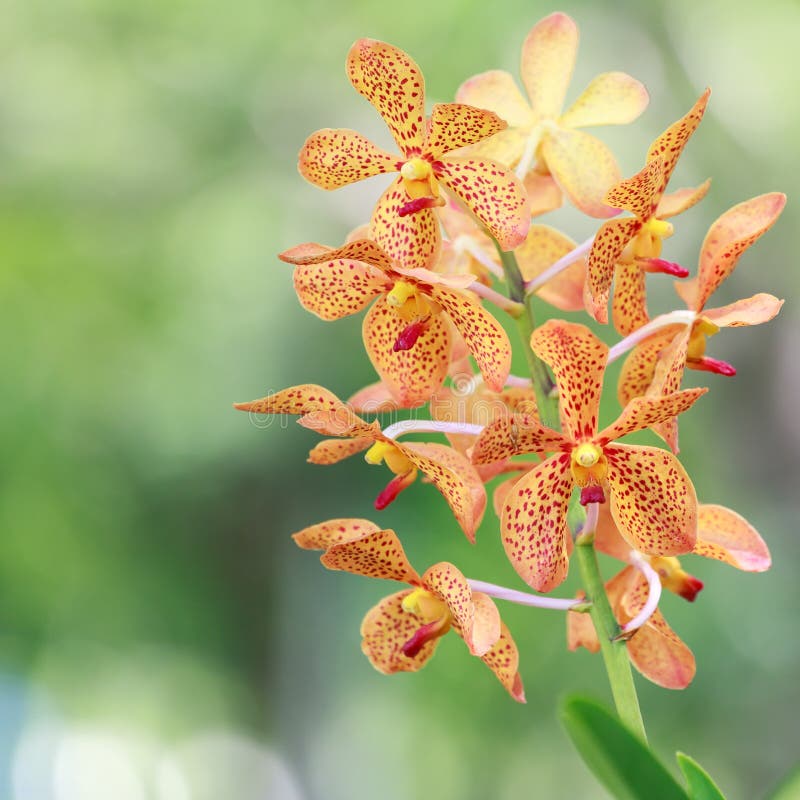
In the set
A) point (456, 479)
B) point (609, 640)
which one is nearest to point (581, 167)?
point (456, 479)

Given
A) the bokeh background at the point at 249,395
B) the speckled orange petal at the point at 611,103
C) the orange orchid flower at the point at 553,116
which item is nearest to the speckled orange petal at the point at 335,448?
the orange orchid flower at the point at 553,116

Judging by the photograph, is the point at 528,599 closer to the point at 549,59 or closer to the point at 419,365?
the point at 419,365

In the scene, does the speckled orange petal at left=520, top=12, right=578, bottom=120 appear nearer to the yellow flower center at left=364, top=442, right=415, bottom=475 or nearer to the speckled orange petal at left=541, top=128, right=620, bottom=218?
the speckled orange petal at left=541, top=128, right=620, bottom=218

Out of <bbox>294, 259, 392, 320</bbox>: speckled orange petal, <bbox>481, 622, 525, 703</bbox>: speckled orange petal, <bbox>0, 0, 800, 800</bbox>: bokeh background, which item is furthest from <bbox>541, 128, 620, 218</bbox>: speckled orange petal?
<bbox>0, 0, 800, 800</bbox>: bokeh background

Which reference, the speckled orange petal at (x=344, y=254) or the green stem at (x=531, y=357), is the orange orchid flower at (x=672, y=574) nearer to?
the green stem at (x=531, y=357)

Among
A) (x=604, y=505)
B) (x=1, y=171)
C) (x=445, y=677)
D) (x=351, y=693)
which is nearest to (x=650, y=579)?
(x=604, y=505)

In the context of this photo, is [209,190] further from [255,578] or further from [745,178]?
[745,178]
